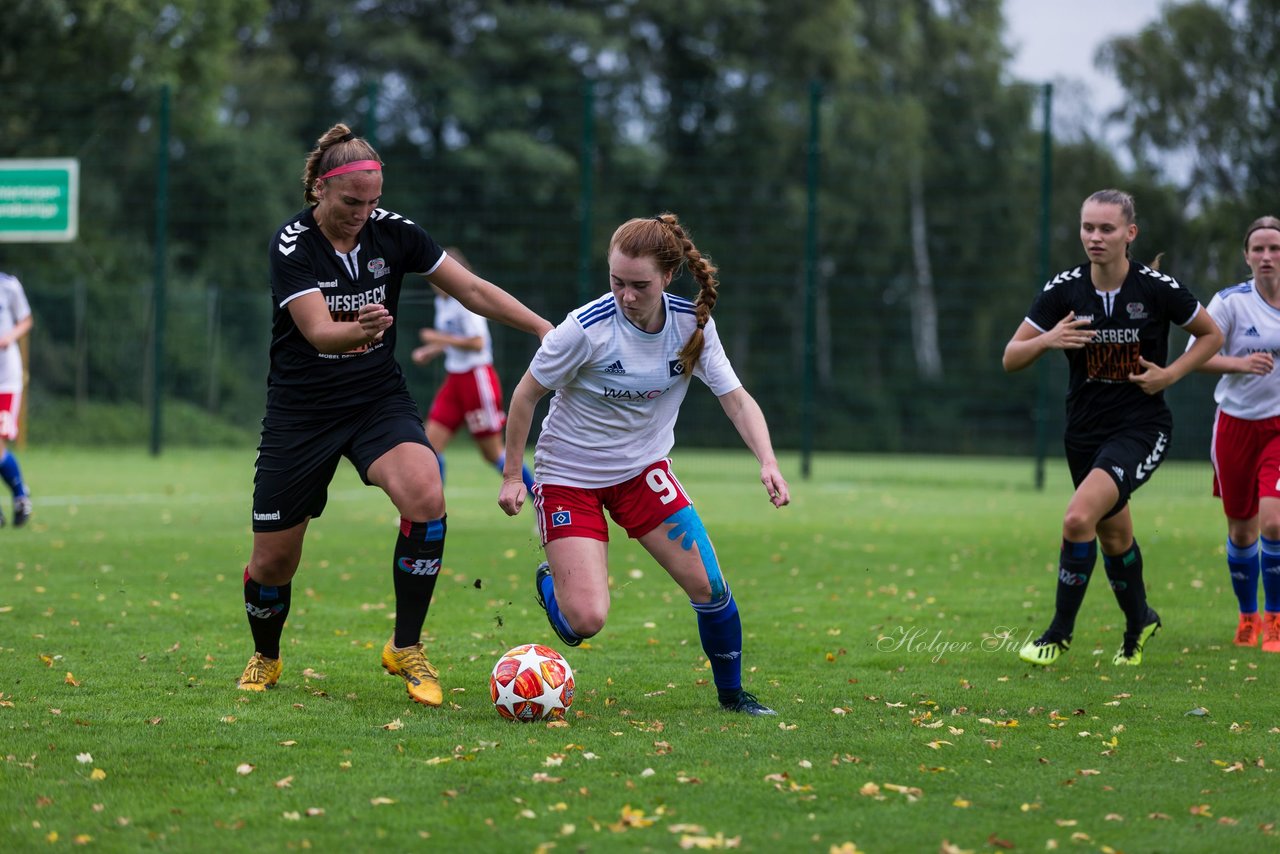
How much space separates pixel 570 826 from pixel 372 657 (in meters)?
2.98

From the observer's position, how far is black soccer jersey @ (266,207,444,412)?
585 centimetres

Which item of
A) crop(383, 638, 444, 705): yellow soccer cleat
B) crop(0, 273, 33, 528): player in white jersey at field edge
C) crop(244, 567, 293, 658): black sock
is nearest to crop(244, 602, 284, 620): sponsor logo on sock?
crop(244, 567, 293, 658): black sock

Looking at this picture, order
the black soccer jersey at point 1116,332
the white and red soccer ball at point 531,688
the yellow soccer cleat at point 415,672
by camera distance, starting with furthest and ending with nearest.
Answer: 1. the black soccer jersey at point 1116,332
2. the yellow soccer cleat at point 415,672
3. the white and red soccer ball at point 531,688

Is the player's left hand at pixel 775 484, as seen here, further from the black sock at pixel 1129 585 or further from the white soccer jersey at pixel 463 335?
the white soccer jersey at pixel 463 335

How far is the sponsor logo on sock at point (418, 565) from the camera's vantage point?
6059 mm

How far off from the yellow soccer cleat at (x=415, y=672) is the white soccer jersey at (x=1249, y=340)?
443 centimetres

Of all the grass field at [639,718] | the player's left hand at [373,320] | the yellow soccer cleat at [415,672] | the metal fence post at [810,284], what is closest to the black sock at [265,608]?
the grass field at [639,718]

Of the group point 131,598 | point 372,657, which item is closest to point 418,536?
point 372,657

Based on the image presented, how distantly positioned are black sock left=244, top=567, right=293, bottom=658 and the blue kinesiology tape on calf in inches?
64.9

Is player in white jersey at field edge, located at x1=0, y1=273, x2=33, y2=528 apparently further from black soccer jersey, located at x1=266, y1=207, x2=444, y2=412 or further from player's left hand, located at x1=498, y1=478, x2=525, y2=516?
player's left hand, located at x1=498, y1=478, x2=525, y2=516

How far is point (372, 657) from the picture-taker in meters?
7.00

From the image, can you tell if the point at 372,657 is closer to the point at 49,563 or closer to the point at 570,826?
the point at 570,826

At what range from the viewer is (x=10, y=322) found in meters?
12.3

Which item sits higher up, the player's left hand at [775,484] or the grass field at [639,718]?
the player's left hand at [775,484]
